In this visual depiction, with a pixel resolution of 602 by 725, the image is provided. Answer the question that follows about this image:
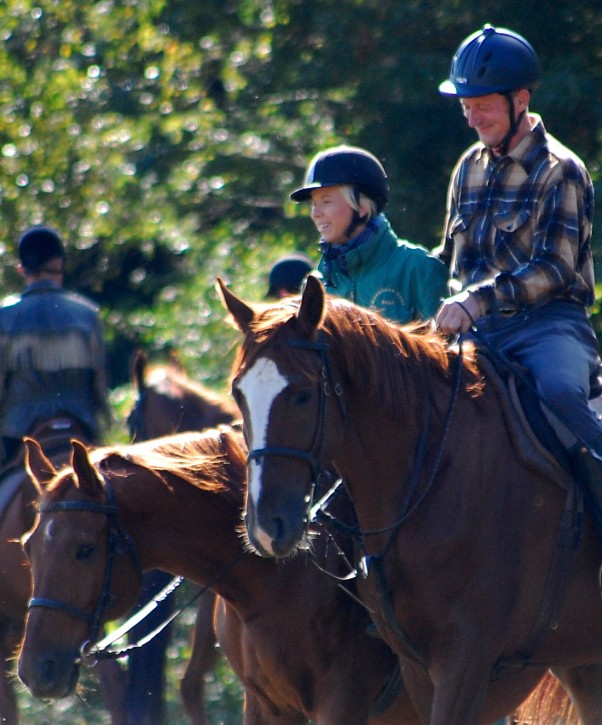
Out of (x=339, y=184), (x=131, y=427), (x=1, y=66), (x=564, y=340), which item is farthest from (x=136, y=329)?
(x=564, y=340)

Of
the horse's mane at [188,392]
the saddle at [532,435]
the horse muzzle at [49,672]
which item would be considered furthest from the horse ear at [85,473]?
the horse's mane at [188,392]

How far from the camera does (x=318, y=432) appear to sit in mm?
4188

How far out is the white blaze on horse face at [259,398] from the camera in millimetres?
4090

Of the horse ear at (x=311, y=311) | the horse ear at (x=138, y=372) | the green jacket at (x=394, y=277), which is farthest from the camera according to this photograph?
the horse ear at (x=138, y=372)

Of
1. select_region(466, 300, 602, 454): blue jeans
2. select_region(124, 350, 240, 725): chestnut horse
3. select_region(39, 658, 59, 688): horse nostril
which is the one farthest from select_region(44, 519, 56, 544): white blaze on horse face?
select_region(124, 350, 240, 725): chestnut horse

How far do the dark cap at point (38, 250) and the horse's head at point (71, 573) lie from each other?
3.46 metres

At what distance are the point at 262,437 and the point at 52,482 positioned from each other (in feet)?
3.78

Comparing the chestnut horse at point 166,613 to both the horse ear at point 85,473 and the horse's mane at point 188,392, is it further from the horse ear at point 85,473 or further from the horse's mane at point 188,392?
the horse ear at point 85,473

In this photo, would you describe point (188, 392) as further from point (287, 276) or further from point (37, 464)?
point (37, 464)

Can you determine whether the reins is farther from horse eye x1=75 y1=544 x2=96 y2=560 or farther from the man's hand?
the man's hand

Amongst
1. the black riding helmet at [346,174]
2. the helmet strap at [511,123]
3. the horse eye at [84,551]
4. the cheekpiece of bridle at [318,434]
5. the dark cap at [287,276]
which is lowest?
the dark cap at [287,276]

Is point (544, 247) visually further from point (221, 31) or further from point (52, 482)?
point (221, 31)

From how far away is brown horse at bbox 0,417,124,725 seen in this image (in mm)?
7617

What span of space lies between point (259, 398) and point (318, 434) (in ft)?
0.69
